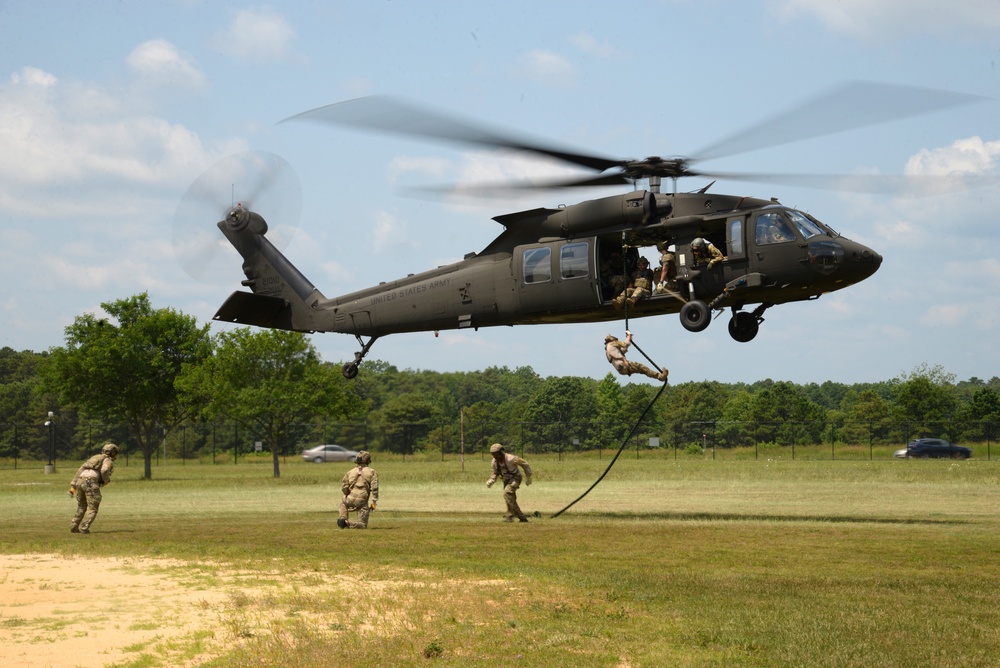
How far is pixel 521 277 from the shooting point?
79.4 feet

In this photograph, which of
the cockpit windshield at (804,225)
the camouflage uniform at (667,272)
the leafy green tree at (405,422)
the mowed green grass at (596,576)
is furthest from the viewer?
A: the leafy green tree at (405,422)

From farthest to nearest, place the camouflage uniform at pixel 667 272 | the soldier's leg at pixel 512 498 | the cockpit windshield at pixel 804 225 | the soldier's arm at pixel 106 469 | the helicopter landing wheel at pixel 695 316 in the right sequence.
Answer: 1. the soldier's leg at pixel 512 498
2. the soldier's arm at pixel 106 469
3. the camouflage uniform at pixel 667 272
4. the helicopter landing wheel at pixel 695 316
5. the cockpit windshield at pixel 804 225

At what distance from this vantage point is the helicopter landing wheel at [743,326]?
74.4ft

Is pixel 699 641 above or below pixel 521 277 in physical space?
below

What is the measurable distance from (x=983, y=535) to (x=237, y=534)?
14.3 meters

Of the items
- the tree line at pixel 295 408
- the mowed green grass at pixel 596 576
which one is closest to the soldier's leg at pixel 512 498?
the mowed green grass at pixel 596 576

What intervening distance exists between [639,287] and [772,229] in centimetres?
295

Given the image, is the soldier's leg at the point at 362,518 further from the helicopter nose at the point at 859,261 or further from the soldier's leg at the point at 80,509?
the helicopter nose at the point at 859,261

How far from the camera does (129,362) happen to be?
5734cm

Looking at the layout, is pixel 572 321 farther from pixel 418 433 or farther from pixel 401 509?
pixel 418 433

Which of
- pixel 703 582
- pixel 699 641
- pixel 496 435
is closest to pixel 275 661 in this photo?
pixel 699 641

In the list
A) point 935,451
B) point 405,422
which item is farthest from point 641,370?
point 405,422

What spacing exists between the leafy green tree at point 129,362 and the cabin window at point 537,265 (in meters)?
37.4

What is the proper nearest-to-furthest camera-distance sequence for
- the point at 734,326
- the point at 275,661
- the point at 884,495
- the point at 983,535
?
the point at 275,661 < the point at 983,535 < the point at 734,326 < the point at 884,495
